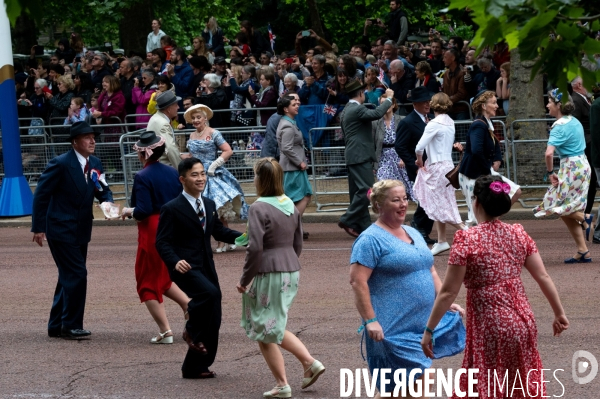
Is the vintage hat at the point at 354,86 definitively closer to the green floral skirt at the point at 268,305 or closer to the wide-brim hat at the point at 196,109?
the wide-brim hat at the point at 196,109

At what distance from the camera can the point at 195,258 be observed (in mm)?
8211

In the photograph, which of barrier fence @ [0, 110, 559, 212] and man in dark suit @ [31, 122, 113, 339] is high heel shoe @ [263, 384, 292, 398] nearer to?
man in dark suit @ [31, 122, 113, 339]

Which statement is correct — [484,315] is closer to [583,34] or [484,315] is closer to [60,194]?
[583,34]

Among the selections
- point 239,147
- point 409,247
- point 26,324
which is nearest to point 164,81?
point 239,147

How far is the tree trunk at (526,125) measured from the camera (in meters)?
16.6

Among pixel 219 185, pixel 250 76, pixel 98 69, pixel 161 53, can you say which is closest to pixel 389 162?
pixel 219 185

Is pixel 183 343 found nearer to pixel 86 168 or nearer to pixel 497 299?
pixel 86 168

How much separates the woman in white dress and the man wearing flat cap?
293 cm

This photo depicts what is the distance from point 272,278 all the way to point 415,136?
673 centimetres

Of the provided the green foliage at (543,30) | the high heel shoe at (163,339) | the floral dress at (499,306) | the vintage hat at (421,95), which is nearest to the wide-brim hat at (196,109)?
the vintage hat at (421,95)

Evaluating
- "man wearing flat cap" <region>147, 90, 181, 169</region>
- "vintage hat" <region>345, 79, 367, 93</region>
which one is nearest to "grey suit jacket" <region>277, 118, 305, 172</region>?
"vintage hat" <region>345, 79, 367, 93</region>

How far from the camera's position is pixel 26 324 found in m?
10.4

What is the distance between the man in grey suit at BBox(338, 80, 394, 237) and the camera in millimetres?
14023

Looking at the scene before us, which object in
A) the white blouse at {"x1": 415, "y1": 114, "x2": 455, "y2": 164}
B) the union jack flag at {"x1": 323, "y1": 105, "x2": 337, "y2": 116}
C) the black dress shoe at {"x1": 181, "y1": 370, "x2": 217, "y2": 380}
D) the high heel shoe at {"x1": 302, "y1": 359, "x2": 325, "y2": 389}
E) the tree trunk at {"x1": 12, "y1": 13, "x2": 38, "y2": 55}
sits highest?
the tree trunk at {"x1": 12, "y1": 13, "x2": 38, "y2": 55}
